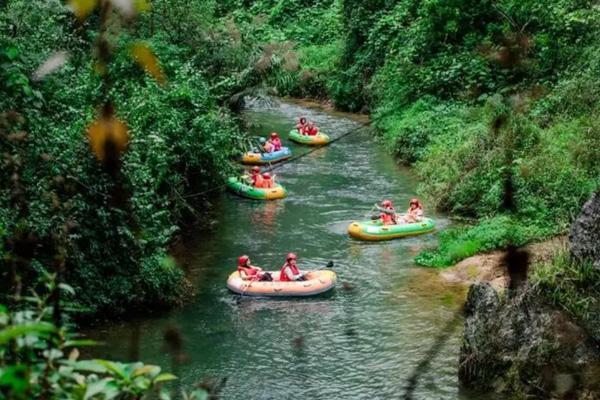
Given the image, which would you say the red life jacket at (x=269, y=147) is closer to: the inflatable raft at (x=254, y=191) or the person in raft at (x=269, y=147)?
the person in raft at (x=269, y=147)

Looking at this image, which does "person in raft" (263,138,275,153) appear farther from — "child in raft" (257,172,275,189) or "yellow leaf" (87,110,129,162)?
"yellow leaf" (87,110,129,162)

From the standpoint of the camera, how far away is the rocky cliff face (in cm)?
920

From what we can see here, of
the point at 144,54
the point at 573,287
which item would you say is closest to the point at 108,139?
the point at 144,54

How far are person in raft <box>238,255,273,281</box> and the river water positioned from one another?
38 cm

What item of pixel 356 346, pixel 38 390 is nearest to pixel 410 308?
pixel 356 346

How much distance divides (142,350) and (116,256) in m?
1.59

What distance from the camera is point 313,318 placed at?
1266 centimetres

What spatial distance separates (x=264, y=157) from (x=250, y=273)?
31.0 ft

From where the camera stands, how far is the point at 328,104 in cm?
3100

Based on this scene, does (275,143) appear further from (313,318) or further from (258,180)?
(313,318)

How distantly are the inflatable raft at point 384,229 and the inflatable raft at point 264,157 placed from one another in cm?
655

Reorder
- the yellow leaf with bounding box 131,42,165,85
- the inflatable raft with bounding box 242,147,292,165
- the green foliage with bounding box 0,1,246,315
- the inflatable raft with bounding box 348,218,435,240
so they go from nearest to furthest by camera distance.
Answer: the yellow leaf with bounding box 131,42,165,85
the green foliage with bounding box 0,1,246,315
the inflatable raft with bounding box 348,218,435,240
the inflatable raft with bounding box 242,147,292,165

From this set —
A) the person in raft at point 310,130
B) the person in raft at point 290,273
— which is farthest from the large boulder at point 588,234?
the person in raft at point 310,130

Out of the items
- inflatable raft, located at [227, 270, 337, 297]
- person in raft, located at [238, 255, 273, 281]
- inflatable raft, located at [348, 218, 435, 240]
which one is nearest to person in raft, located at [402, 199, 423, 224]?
inflatable raft, located at [348, 218, 435, 240]
